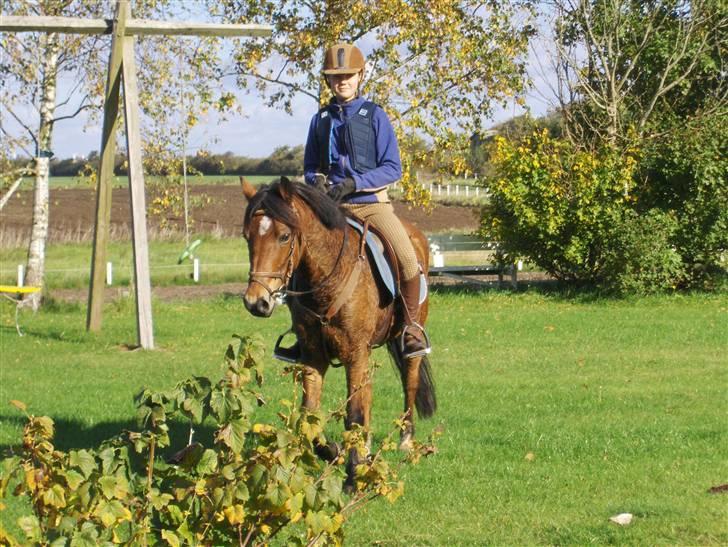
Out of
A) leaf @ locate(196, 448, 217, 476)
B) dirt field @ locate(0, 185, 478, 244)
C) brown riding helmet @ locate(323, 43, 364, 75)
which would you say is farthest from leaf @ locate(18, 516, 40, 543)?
dirt field @ locate(0, 185, 478, 244)

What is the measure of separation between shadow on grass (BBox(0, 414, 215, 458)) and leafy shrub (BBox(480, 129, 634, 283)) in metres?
16.0

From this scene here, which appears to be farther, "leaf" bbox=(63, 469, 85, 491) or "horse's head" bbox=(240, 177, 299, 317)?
"horse's head" bbox=(240, 177, 299, 317)

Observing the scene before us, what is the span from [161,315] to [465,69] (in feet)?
29.3

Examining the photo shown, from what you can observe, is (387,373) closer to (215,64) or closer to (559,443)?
(559,443)

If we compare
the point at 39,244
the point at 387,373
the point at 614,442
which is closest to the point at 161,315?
the point at 39,244

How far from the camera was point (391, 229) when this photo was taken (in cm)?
859

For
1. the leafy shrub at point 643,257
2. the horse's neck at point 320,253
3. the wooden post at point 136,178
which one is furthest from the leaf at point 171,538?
the leafy shrub at point 643,257

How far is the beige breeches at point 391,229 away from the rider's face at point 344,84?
33.2 inches

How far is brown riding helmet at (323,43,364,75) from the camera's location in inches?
319

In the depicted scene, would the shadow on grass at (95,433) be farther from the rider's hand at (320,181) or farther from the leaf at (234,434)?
the leaf at (234,434)

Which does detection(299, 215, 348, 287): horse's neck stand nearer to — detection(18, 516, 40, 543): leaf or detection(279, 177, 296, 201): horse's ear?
detection(279, 177, 296, 201): horse's ear

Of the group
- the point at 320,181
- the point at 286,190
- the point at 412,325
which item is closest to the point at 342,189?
the point at 320,181

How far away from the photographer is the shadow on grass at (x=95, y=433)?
9367mm

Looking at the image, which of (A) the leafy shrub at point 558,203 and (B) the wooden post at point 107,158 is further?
(A) the leafy shrub at point 558,203
